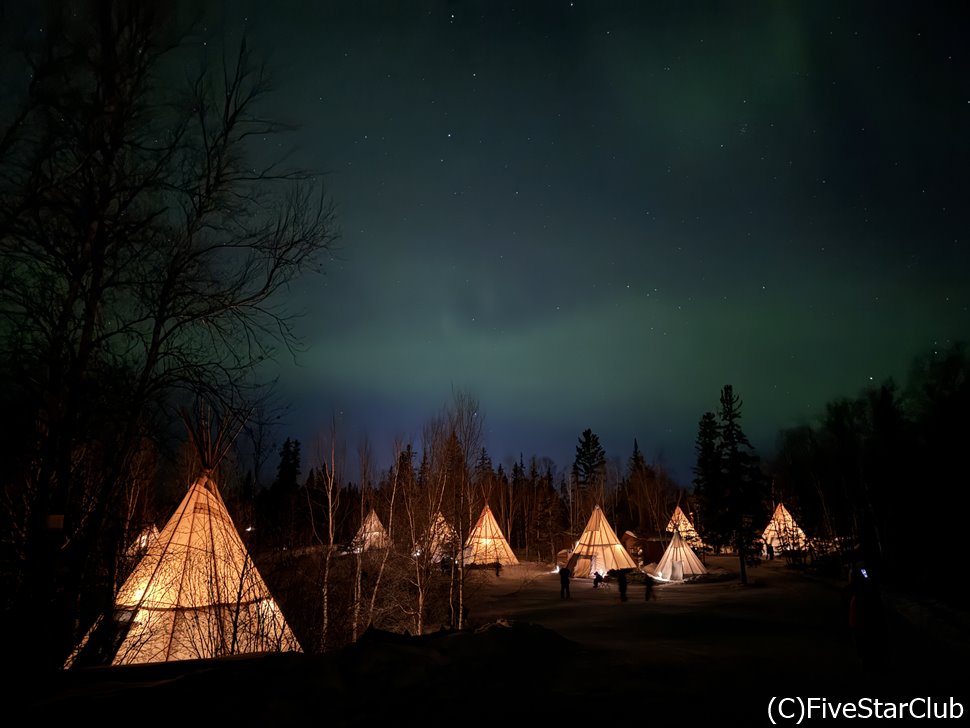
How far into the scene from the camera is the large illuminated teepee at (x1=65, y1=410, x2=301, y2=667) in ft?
34.7

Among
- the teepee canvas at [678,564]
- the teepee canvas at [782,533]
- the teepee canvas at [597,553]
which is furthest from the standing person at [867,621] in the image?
the teepee canvas at [782,533]

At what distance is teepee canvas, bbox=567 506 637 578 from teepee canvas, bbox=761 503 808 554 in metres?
12.0

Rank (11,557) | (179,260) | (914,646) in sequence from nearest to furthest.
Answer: (11,557)
(179,260)
(914,646)

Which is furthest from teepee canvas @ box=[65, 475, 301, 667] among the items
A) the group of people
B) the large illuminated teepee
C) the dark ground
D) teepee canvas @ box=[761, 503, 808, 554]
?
teepee canvas @ box=[761, 503, 808, 554]

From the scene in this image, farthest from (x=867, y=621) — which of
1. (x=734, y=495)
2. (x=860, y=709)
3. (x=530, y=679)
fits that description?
(x=734, y=495)

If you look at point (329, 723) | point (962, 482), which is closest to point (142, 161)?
point (329, 723)

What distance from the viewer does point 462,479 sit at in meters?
20.4

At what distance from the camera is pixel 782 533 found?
4231 centimetres

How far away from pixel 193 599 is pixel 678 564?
2657cm

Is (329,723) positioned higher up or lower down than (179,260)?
lower down

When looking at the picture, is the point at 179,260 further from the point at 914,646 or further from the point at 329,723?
the point at 914,646

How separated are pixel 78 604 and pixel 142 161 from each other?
17.1 ft

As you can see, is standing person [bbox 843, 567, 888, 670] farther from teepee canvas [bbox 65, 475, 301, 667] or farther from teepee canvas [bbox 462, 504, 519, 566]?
teepee canvas [bbox 462, 504, 519, 566]

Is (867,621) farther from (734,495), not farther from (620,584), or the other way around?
(734,495)
